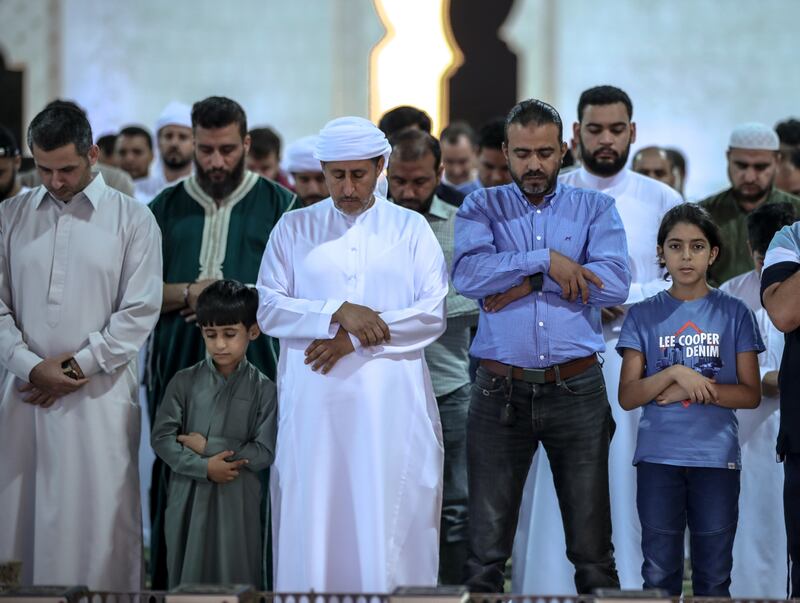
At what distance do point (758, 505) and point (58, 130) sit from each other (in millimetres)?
3316

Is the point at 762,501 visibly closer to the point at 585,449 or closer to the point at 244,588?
the point at 585,449

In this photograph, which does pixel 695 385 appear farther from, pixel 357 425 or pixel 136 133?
pixel 136 133

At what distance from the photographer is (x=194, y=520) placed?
14.9 feet

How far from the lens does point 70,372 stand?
4625 mm

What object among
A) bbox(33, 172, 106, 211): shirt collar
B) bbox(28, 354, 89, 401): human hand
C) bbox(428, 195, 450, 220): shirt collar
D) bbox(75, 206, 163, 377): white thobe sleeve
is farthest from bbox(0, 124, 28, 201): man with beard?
bbox(428, 195, 450, 220): shirt collar

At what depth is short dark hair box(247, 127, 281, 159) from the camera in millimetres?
7289

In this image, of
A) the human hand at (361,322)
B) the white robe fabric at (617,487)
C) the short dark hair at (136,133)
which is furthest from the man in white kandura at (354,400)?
the short dark hair at (136,133)

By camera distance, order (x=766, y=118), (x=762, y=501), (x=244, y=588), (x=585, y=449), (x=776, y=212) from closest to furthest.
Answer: (x=244, y=588) < (x=585, y=449) < (x=776, y=212) < (x=762, y=501) < (x=766, y=118)

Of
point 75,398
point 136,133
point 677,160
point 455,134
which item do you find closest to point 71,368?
A: point 75,398

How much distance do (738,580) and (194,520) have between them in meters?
2.42

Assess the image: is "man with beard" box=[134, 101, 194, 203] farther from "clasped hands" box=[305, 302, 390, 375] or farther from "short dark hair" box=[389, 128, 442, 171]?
"clasped hands" box=[305, 302, 390, 375]

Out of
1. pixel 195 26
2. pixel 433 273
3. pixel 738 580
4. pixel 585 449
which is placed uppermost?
pixel 195 26

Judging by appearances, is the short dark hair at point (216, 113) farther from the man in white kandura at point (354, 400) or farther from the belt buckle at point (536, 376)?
the belt buckle at point (536, 376)

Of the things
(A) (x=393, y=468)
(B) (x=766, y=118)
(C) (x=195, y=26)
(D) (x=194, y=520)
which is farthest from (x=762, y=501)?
(C) (x=195, y=26)
